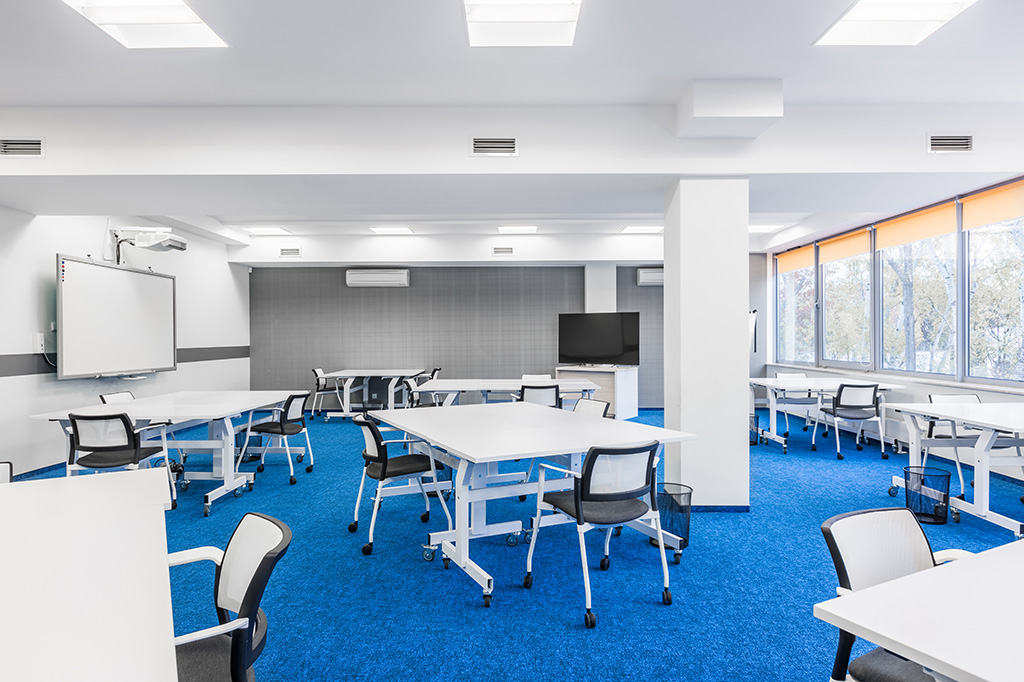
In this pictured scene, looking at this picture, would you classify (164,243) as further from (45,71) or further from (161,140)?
(45,71)

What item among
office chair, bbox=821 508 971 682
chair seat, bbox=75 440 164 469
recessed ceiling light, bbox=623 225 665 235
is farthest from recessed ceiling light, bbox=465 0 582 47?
recessed ceiling light, bbox=623 225 665 235

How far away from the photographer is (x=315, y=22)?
3086 millimetres

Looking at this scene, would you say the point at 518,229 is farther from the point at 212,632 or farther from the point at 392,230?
the point at 212,632

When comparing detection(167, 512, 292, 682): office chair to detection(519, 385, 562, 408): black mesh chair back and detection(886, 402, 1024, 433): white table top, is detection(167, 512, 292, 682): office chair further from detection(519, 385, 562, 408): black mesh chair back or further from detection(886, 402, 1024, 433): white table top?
detection(519, 385, 562, 408): black mesh chair back

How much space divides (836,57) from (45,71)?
497 cm

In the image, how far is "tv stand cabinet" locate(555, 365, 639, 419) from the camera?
8703 mm

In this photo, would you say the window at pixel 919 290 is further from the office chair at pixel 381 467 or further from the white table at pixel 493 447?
the office chair at pixel 381 467

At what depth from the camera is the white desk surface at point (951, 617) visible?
106cm

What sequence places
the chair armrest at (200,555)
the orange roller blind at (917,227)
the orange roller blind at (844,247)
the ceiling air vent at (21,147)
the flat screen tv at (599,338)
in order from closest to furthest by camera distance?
the chair armrest at (200,555) → the ceiling air vent at (21,147) → the orange roller blind at (917,227) → the orange roller blind at (844,247) → the flat screen tv at (599,338)

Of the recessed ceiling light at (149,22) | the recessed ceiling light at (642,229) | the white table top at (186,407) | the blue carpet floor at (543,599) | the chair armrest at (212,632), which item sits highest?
the recessed ceiling light at (149,22)

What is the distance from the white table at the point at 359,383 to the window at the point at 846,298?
21.0ft

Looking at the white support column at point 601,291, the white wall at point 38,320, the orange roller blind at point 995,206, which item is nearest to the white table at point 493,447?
the white wall at point 38,320

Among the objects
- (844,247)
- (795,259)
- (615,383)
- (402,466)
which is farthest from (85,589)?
(795,259)

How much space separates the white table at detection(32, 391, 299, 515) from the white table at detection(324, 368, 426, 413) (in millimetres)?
3273
